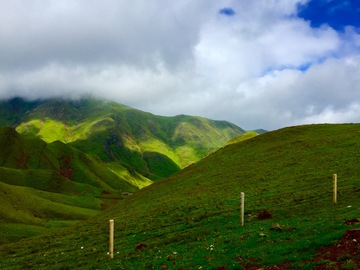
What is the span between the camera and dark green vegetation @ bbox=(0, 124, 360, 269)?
71.1 ft

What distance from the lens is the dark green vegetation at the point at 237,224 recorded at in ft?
71.1

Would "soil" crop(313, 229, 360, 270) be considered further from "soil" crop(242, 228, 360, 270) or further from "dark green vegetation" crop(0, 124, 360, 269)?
"dark green vegetation" crop(0, 124, 360, 269)

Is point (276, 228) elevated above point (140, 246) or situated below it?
above

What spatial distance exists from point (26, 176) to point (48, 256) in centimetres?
14350

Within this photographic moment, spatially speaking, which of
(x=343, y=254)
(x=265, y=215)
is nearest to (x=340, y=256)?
(x=343, y=254)

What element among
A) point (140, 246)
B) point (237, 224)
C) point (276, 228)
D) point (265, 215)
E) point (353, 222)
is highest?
point (353, 222)

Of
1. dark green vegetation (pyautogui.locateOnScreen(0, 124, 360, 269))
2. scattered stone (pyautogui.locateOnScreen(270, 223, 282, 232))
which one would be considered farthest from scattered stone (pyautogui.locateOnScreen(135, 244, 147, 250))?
scattered stone (pyautogui.locateOnScreen(270, 223, 282, 232))

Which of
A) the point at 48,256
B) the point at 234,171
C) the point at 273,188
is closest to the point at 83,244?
the point at 48,256

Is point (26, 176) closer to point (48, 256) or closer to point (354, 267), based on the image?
point (48, 256)

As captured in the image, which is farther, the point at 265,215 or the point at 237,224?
the point at 265,215

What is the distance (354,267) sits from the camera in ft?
48.0

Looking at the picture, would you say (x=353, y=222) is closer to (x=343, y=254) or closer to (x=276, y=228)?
(x=276, y=228)

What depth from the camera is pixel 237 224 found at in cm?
3119

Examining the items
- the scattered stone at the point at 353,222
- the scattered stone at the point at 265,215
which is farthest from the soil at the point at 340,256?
the scattered stone at the point at 265,215
